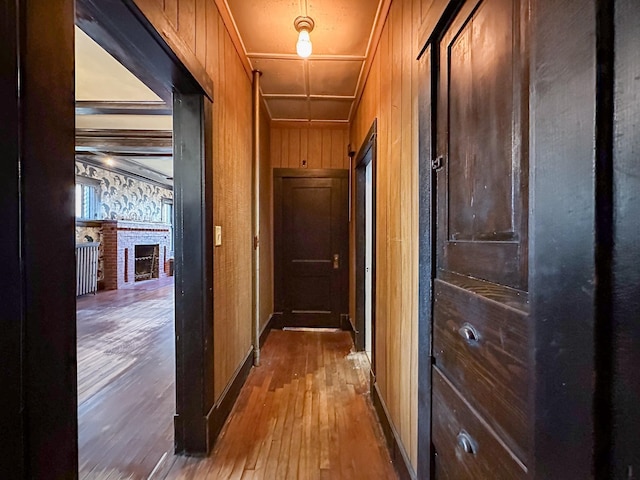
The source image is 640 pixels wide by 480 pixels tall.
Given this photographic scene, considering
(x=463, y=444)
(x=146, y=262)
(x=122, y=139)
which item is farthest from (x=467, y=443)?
(x=146, y=262)

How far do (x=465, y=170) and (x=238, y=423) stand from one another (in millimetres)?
2113

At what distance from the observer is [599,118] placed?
44cm

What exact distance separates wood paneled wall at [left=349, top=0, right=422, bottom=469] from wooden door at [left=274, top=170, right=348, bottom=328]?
1.95m

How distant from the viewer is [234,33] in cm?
236

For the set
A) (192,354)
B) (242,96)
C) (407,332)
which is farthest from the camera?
(242,96)

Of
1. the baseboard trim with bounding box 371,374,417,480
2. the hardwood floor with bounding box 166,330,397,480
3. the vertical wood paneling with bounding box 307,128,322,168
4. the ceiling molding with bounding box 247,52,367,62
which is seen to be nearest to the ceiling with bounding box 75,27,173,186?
the ceiling molding with bounding box 247,52,367,62

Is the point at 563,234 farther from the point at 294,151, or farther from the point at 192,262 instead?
the point at 294,151

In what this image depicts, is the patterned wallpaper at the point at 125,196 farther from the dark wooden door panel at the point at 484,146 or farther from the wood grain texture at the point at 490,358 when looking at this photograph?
the wood grain texture at the point at 490,358

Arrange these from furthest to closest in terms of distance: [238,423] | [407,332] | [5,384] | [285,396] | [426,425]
Result: 1. [285,396]
2. [238,423]
3. [407,332]
4. [426,425]
5. [5,384]

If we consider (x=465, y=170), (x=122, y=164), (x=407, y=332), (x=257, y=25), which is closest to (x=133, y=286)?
(x=122, y=164)

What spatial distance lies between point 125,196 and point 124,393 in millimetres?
7152

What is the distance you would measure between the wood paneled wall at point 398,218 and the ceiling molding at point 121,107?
250cm

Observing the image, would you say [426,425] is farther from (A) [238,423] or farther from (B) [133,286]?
(B) [133,286]

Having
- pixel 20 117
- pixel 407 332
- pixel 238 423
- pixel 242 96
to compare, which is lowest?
pixel 238 423
